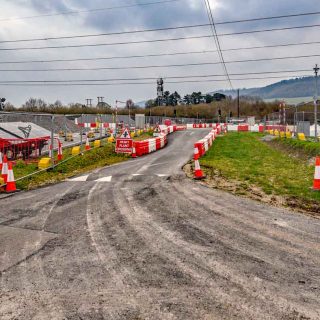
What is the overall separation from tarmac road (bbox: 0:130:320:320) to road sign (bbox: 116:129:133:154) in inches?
441

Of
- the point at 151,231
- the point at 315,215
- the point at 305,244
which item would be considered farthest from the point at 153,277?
the point at 315,215

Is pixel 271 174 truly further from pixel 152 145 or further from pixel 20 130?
pixel 20 130

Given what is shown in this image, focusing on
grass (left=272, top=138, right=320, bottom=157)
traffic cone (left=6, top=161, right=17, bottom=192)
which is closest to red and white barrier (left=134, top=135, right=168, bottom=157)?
grass (left=272, top=138, right=320, bottom=157)

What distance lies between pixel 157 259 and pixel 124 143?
51.7 ft

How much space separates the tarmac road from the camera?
4289 millimetres

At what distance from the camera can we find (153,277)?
5.03m

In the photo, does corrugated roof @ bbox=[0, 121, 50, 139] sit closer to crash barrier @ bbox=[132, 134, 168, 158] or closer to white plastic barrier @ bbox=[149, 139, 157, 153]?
crash barrier @ bbox=[132, 134, 168, 158]

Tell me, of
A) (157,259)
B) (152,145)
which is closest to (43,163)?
(152,145)

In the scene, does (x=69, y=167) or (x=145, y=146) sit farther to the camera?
(x=145, y=146)

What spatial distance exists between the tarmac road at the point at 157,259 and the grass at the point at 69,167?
3.21 metres

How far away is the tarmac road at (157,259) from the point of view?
4289mm

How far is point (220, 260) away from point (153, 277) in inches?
46.2

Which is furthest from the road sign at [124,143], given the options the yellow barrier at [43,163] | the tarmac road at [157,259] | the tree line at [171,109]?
the tree line at [171,109]

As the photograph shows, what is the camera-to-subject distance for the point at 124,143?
21078 millimetres
